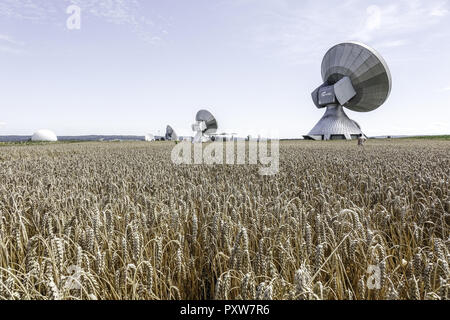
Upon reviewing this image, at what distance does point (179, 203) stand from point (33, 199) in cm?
212

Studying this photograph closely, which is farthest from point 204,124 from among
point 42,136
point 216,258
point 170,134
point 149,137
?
point 216,258

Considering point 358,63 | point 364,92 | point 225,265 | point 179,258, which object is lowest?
point 225,265

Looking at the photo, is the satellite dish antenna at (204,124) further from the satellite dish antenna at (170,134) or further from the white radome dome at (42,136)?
the white radome dome at (42,136)

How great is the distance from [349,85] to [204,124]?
3162cm

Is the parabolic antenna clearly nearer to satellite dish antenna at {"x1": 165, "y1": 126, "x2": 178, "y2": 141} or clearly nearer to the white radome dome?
satellite dish antenna at {"x1": 165, "y1": 126, "x2": 178, "y2": 141}

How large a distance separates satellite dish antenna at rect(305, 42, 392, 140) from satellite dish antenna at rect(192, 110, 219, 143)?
22889 millimetres

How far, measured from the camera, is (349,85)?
47.9 m

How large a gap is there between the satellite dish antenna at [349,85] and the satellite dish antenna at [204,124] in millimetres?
22889

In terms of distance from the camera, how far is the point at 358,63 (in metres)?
43.8

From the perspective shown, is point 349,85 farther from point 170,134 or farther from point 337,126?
point 170,134
